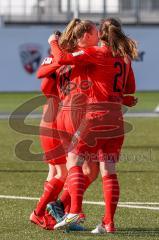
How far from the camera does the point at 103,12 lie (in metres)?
38.1

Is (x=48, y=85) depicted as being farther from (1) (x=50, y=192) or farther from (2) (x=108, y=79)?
(1) (x=50, y=192)

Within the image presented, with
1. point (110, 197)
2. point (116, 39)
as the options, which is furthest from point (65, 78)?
point (110, 197)

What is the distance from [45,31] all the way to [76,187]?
2541 cm

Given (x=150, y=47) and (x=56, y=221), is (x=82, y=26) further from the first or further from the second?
(x=150, y=47)

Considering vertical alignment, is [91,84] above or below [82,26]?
below

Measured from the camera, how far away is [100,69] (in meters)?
8.47

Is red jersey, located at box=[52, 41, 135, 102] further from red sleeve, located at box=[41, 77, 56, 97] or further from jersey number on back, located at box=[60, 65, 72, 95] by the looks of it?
red sleeve, located at box=[41, 77, 56, 97]

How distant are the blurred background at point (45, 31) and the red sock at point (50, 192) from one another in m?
18.7

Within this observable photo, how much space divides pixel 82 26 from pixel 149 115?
16.6 meters

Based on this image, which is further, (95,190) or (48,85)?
(95,190)

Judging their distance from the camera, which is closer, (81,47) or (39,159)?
(81,47)

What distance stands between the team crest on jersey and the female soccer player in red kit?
23.8m

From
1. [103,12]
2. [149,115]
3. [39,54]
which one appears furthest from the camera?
[103,12]

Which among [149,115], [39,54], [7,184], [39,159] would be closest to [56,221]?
[7,184]
